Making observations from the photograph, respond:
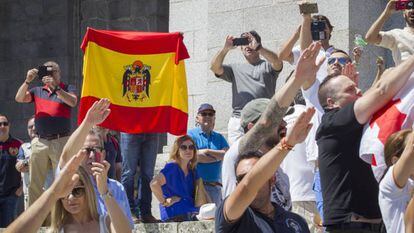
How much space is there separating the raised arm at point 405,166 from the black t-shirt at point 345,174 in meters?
0.76

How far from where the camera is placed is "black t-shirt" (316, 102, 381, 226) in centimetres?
647

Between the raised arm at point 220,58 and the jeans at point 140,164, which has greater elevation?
the raised arm at point 220,58

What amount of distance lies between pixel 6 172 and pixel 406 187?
827 cm

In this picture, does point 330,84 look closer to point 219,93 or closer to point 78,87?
point 219,93

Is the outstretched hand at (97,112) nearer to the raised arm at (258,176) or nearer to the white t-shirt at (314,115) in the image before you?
the white t-shirt at (314,115)

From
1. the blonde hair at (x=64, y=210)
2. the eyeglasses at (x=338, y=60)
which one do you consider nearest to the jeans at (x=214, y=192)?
the eyeglasses at (x=338, y=60)

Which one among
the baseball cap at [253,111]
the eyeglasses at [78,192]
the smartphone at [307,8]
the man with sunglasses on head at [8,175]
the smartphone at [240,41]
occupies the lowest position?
the man with sunglasses on head at [8,175]

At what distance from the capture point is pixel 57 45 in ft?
58.6

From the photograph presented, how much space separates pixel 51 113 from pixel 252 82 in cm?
240

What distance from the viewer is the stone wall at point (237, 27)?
1166 cm

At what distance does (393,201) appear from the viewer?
19.2 feet

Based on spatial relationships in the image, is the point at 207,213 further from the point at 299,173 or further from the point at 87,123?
the point at 87,123

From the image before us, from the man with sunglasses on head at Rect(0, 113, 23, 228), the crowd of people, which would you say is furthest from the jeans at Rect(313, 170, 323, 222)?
the man with sunglasses on head at Rect(0, 113, 23, 228)

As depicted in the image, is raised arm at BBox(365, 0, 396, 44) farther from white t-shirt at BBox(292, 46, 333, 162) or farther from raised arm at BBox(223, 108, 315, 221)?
raised arm at BBox(223, 108, 315, 221)
